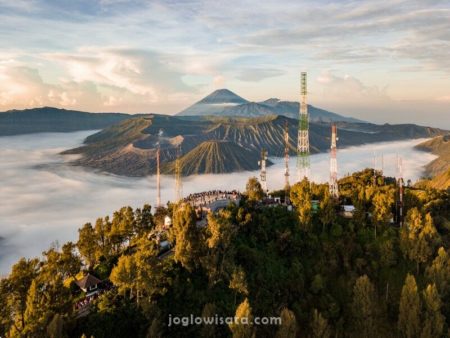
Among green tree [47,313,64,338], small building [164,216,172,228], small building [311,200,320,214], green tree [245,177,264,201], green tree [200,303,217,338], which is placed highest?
green tree [245,177,264,201]

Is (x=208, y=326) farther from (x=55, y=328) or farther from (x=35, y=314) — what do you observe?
(x=35, y=314)

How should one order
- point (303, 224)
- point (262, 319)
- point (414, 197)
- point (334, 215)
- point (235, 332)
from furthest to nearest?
point (414, 197) < point (334, 215) < point (303, 224) < point (262, 319) < point (235, 332)

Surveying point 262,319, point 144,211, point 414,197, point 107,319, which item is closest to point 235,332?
point 262,319

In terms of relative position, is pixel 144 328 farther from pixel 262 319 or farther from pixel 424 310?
pixel 424 310

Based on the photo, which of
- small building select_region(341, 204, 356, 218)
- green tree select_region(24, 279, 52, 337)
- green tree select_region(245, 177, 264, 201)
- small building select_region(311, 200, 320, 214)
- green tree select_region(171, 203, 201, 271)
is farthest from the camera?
green tree select_region(245, 177, 264, 201)

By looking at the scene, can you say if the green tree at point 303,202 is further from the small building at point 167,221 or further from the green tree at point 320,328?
the small building at point 167,221

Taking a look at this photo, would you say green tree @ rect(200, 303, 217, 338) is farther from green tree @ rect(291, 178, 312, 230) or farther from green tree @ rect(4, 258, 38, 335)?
green tree @ rect(291, 178, 312, 230)

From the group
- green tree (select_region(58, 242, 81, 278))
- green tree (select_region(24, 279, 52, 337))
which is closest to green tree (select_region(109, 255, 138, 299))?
green tree (select_region(24, 279, 52, 337))
